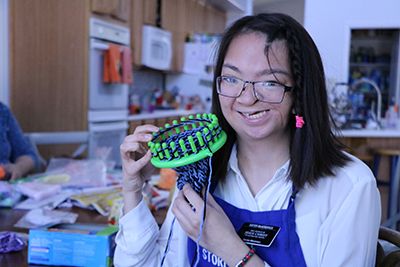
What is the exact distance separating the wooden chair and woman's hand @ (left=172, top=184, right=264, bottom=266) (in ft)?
1.07

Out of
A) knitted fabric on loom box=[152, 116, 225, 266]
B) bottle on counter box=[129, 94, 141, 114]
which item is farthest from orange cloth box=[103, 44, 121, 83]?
knitted fabric on loom box=[152, 116, 225, 266]

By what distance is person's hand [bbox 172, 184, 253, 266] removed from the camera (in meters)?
0.86

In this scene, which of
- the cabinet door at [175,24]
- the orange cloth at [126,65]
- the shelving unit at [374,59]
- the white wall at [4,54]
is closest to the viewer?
the white wall at [4,54]

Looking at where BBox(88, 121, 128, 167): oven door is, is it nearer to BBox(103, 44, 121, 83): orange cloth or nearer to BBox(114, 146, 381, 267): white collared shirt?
BBox(103, 44, 121, 83): orange cloth

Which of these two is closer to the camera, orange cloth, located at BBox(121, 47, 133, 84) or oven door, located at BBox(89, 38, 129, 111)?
oven door, located at BBox(89, 38, 129, 111)

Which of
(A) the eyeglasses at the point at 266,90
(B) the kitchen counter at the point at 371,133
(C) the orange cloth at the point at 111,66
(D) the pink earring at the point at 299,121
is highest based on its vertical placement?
(C) the orange cloth at the point at 111,66

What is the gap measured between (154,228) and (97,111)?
270 cm

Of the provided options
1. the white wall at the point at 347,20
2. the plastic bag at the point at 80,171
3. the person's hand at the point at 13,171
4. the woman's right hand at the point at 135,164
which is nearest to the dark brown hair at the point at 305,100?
the woman's right hand at the point at 135,164

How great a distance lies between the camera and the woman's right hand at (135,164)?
3.10 feet

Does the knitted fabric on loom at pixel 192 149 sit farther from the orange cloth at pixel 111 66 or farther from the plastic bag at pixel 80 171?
the orange cloth at pixel 111 66

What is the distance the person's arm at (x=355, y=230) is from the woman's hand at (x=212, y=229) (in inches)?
6.8

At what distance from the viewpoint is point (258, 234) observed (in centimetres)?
91

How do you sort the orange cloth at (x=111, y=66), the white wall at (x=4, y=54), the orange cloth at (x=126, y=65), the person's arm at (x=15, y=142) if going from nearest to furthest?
the person's arm at (x=15, y=142) < the white wall at (x=4, y=54) < the orange cloth at (x=111, y=66) < the orange cloth at (x=126, y=65)

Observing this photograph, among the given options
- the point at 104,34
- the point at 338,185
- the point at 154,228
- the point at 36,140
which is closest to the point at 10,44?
the point at 104,34
